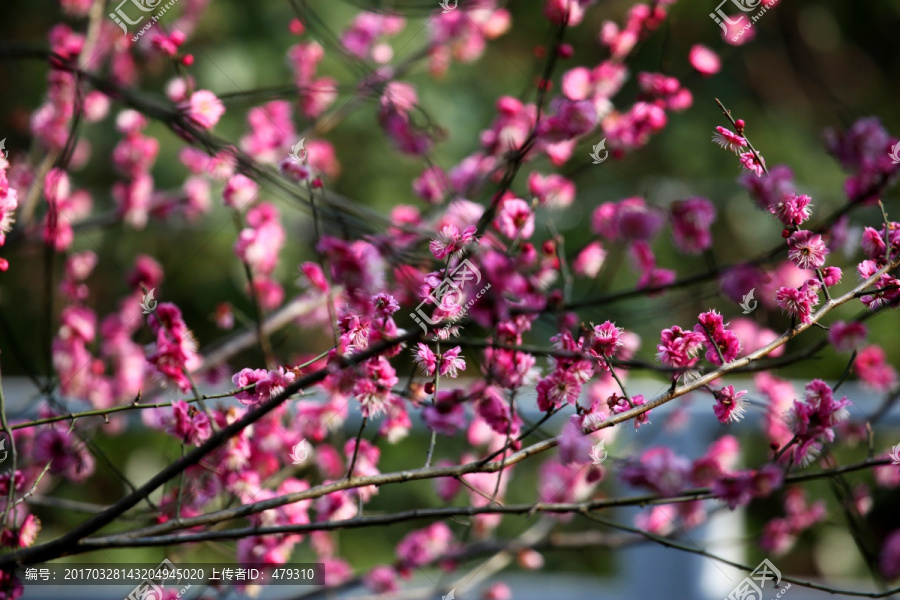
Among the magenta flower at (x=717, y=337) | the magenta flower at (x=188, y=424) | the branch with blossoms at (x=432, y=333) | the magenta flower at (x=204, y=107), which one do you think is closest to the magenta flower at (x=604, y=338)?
the branch with blossoms at (x=432, y=333)

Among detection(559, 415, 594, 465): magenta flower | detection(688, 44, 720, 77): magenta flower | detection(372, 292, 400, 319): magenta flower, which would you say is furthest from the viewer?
detection(688, 44, 720, 77): magenta flower

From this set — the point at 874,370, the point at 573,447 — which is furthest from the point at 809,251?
the point at 874,370

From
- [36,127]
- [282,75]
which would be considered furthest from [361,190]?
[36,127]

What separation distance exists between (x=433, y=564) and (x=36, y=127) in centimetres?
155

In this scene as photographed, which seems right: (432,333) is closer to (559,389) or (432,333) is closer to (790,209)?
(559,389)

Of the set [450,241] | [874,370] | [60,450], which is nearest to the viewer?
[450,241]

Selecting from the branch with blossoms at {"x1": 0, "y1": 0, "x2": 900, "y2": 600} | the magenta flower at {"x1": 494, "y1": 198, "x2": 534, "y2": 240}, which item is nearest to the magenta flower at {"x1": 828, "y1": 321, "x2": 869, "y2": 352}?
the branch with blossoms at {"x1": 0, "y1": 0, "x2": 900, "y2": 600}

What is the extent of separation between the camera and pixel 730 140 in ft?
3.69

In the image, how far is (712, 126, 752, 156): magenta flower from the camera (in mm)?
1127

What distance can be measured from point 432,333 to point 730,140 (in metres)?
0.52

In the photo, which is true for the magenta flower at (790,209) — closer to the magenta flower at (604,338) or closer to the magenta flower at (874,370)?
the magenta flower at (604,338)

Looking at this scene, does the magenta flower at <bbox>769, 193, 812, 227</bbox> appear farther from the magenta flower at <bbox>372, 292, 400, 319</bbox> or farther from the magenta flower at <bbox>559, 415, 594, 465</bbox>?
the magenta flower at <bbox>372, 292, 400, 319</bbox>

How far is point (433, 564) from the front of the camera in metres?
1.91

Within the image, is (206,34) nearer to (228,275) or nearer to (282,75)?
(282,75)
